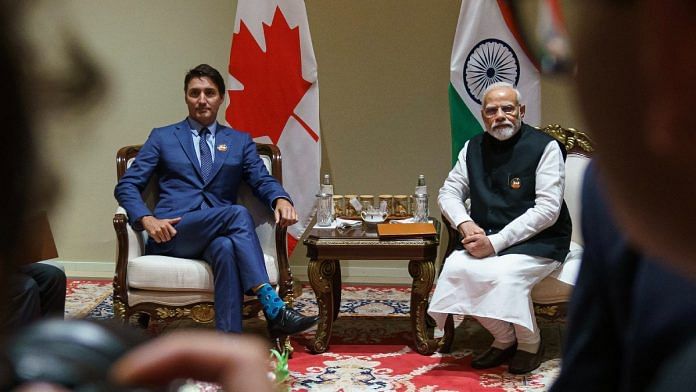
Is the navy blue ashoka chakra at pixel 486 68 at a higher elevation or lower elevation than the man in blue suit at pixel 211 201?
higher

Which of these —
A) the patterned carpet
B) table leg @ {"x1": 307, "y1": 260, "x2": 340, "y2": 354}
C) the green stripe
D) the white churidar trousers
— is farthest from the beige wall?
the white churidar trousers

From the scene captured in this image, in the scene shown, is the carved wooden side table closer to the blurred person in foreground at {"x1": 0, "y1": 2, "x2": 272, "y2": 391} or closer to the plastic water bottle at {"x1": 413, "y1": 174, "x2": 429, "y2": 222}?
the plastic water bottle at {"x1": 413, "y1": 174, "x2": 429, "y2": 222}

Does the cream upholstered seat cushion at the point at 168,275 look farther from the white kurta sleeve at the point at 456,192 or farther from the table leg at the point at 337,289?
the white kurta sleeve at the point at 456,192

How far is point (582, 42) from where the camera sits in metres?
0.26

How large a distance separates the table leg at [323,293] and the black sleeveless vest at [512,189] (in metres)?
0.82

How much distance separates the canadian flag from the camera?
5.29 meters

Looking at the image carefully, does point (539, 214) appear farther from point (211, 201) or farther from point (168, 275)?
point (168, 275)

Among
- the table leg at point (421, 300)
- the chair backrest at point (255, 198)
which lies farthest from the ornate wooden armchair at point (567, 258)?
the chair backrest at point (255, 198)

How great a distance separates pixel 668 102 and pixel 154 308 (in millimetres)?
4135

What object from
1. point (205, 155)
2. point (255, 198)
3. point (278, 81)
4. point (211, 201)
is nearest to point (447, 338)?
point (255, 198)

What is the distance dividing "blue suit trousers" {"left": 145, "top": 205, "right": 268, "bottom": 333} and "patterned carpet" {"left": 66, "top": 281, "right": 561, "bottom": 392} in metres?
0.41

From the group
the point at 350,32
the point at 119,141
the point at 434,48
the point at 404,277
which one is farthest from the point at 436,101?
the point at 119,141

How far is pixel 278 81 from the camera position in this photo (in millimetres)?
5332

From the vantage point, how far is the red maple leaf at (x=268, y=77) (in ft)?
17.4
